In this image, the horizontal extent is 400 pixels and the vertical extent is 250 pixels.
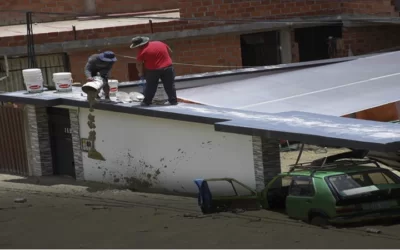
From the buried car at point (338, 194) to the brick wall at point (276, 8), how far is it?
508 inches

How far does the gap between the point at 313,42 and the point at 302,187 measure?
1652 cm

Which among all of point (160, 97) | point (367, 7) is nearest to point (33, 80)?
point (160, 97)

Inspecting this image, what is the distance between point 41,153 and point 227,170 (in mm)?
6301

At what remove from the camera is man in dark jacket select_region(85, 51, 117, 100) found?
20.8 meters

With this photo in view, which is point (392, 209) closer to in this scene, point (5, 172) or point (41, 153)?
point (41, 153)

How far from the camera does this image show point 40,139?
76.8 feet

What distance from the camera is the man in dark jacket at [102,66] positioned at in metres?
20.8

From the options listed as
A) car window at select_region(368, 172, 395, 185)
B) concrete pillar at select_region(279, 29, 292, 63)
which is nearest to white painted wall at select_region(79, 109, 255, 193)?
car window at select_region(368, 172, 395, 185)

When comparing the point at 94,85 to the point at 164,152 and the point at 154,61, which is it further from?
the point at 164,152

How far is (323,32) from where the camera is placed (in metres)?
31.9

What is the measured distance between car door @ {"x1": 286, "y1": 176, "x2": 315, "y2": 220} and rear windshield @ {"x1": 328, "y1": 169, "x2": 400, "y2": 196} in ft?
1.57

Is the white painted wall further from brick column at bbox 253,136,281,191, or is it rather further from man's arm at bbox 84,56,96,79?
man's arm at bbox 84,56,96,79

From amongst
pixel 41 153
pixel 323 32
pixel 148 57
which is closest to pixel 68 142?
pixel 41 153

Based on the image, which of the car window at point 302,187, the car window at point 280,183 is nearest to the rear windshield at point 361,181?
the car window at point 302,187
